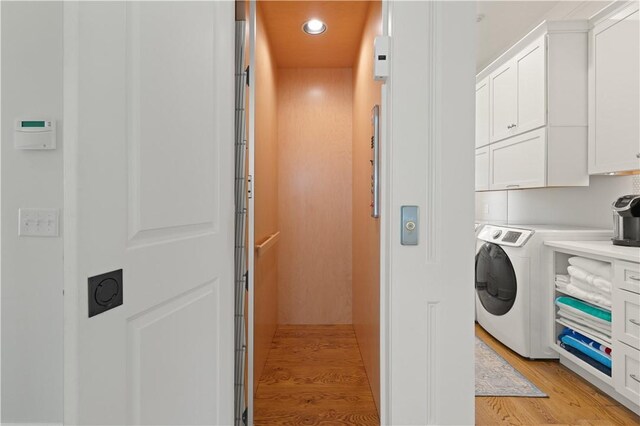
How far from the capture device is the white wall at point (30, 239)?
4.71ft

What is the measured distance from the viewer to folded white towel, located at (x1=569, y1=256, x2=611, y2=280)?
195cm

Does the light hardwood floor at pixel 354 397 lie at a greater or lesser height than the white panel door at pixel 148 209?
lesser

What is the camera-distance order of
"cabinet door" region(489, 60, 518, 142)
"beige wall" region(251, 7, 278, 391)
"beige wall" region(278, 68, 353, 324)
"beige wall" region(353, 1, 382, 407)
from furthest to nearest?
"beige wall" region(278, 68, 353, 324) < "cabinet door" region(489, 60, 518, 142) < "beige wall" region(251, 7, 278, 391) < "beige wall" region(353, 1, 382, 407)

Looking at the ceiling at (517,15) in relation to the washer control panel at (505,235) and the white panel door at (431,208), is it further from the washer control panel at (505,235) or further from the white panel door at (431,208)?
the white panel door at (431,208)

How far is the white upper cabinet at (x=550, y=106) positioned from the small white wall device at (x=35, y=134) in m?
3.05

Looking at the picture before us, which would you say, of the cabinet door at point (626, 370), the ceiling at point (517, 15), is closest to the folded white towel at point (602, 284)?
the cabinet door at point (626, 370)

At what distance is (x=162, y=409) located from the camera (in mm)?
819

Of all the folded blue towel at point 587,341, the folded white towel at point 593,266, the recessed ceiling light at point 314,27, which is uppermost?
the recessed ceiling light at point 314,27

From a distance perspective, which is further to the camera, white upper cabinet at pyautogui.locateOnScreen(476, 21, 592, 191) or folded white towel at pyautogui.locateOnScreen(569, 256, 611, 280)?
white upper cabinet at pyautogui.locateOnScreen(476, 21, 592, 191)

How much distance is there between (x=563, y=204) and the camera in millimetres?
2848

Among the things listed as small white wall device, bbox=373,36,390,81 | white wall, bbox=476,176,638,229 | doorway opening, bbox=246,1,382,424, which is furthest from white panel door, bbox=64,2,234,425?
white wall, bbox=476,176,638,229

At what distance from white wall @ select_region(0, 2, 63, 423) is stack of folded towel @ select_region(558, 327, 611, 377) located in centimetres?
286

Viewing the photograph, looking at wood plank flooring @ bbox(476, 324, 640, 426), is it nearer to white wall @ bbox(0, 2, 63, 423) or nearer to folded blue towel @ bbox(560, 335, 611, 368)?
folded blue towel @ bbox(560, 335, 611, 368)

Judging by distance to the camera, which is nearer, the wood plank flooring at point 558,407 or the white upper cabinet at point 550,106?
the wood plank flooring at point 558,407
